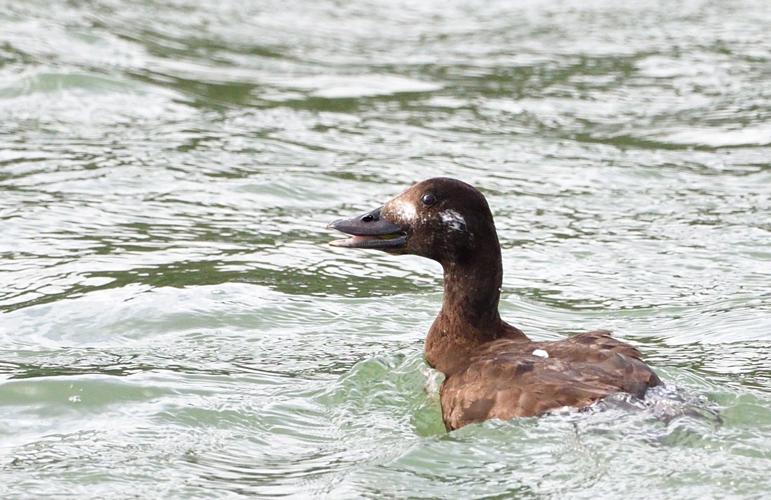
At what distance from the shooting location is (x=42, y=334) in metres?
7.77

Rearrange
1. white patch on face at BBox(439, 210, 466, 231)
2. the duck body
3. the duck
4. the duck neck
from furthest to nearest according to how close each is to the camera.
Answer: the duck neck < white patch on face at BBox(439, 210, 466, 231) < the duck < the duck body

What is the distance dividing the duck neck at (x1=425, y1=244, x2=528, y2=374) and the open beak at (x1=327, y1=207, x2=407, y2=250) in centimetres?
27

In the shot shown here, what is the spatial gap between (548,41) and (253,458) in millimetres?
10237

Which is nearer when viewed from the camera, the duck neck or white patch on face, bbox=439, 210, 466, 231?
white patch on face, bbox=439, 210, 466, 231

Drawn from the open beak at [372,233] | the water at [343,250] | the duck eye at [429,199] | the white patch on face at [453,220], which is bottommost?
the water at [343,250]

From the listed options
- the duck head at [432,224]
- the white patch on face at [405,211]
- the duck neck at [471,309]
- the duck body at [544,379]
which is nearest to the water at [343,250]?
the duck body at [544,379]

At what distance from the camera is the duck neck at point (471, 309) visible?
6852 mm

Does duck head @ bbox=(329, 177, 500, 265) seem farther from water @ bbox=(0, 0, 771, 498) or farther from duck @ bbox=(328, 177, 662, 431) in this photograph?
water @ bbox=(0, 0, 771, 498)

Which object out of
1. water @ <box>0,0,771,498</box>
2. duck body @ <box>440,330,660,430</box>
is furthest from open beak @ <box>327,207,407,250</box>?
duck body @ <box>440,330,660,430</box>

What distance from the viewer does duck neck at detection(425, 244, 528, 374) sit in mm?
6852

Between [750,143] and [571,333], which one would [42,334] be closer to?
[571,333]

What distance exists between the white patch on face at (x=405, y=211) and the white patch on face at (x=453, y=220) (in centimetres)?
14

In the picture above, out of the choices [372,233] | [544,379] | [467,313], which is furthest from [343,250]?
[544,379]

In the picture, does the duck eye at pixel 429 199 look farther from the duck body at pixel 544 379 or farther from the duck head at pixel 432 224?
the duck body at pixel 544 379
